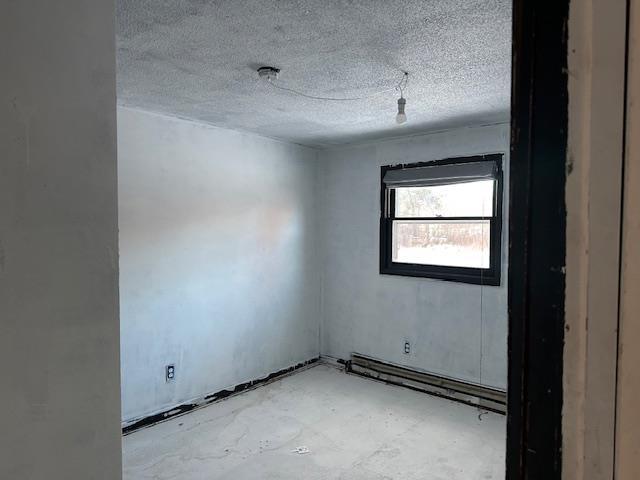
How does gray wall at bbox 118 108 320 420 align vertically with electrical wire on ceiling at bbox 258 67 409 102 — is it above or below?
below

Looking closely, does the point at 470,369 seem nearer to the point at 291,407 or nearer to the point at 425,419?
the point at 425,419

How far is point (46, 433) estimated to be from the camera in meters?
1.15

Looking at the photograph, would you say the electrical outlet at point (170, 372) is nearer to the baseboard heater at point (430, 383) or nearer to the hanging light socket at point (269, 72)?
the baseboard heater at point (430, 383)

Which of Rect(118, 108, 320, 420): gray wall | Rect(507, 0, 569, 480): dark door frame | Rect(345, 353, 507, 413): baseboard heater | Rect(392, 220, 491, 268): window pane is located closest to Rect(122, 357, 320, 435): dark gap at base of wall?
Rect(118, 108, 320, 420): gray wall

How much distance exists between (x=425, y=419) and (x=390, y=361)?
88 centimetres

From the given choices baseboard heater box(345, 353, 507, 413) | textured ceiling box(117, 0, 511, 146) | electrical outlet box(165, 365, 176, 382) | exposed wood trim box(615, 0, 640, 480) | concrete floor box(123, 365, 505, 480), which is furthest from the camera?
baseboard heater box(345, 353, 507, 413)

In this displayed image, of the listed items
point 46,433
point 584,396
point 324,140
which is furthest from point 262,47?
point 324,140

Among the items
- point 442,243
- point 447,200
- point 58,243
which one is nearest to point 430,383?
point 442,243

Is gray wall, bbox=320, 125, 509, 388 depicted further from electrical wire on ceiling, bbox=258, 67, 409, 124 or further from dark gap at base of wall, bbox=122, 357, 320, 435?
electrical wire on ceiling, bbox=258, 67, 409, 124

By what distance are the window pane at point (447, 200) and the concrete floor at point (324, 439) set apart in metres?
1.64

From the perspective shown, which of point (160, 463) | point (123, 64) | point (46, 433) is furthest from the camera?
point (160, 463)

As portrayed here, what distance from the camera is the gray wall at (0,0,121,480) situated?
3.53 feet

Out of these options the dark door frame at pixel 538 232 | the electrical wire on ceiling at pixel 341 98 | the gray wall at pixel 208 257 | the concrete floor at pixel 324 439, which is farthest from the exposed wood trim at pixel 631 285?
the gray wall at pixel 208 257

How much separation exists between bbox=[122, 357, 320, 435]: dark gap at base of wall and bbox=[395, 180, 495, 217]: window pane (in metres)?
1.94
